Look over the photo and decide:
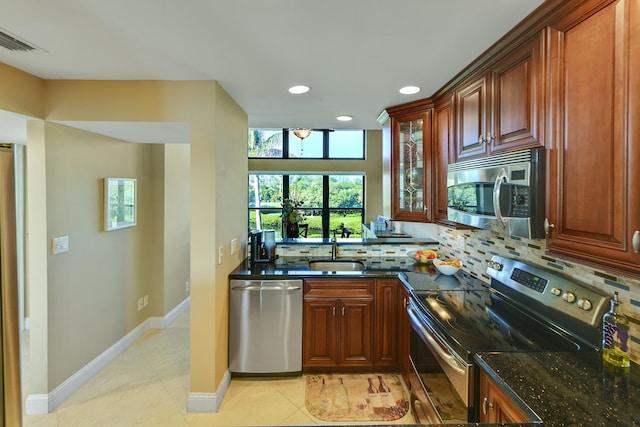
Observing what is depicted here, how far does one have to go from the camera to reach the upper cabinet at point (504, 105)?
1472mm

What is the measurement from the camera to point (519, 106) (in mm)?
1596

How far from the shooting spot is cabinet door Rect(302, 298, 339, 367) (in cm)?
269

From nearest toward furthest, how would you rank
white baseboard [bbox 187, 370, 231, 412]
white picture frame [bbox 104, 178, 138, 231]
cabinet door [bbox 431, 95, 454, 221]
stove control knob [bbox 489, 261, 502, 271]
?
stove control knob [bbox 489, 261, 502, 271] < white baseboard [bbox 187, 370, 231, 412] < cabinet door [bbox 431, 95, 454, 221] < white picture frame [bbox 104, 178, 138, 231]

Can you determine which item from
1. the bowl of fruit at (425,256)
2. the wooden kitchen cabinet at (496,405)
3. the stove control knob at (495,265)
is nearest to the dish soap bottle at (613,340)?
the wooden kitchen cabinet at (496,405)

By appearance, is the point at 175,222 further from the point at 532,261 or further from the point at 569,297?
the point at 569,297

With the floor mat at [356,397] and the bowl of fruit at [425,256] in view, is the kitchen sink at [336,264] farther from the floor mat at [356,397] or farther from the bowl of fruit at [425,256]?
the floor mat at [356,397]

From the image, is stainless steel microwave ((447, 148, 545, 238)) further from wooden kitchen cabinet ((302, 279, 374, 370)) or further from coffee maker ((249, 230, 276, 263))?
coffee maker ((249, 230, 276, 263))

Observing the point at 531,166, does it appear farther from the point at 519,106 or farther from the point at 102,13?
the point at 102,13

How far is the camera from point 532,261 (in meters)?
1.86

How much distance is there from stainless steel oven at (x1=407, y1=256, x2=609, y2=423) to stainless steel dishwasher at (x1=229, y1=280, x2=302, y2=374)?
0.99 m

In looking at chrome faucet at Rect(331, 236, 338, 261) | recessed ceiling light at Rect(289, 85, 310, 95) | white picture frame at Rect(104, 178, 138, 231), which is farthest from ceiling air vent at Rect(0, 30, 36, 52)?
chrome faucet at Rect(331, 236, 338, 261)

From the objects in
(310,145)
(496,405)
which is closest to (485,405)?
(496,405)

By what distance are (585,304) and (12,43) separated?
3.21 metres

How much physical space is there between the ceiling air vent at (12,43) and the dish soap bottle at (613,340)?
3166mm
